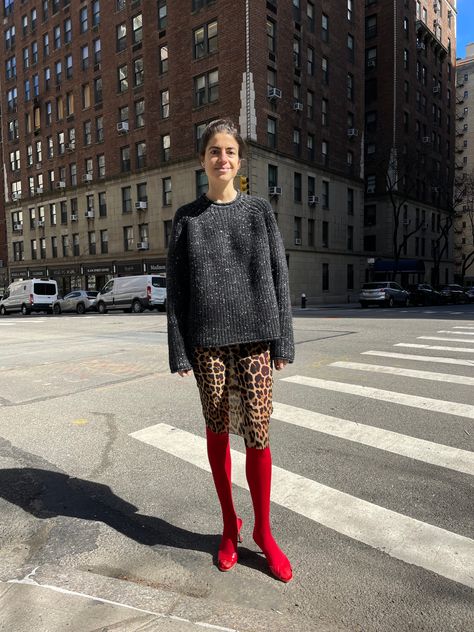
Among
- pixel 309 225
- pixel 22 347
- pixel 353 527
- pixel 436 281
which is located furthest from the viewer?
pixel 436 281

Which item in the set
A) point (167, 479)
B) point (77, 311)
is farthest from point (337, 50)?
point (167, 479)

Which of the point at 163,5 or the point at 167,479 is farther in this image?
the point at 163,5

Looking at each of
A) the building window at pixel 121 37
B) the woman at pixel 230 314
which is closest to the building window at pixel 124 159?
the building window at pixel 121 37

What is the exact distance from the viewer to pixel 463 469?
3.63 meters

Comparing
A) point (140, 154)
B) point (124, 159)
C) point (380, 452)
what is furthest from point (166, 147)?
point (380, 452)

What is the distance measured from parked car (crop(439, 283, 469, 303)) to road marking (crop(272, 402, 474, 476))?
114 feet

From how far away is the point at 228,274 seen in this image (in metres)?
2.41

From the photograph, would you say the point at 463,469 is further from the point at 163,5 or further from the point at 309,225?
the point at 163,5

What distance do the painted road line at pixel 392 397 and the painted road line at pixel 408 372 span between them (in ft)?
3.46

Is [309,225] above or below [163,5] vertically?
below

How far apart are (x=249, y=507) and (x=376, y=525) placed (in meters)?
0.79

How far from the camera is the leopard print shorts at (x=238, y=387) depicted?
2451 mm

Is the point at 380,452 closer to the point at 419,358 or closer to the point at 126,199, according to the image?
the point at 419,358

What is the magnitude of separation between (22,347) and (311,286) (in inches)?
1077
